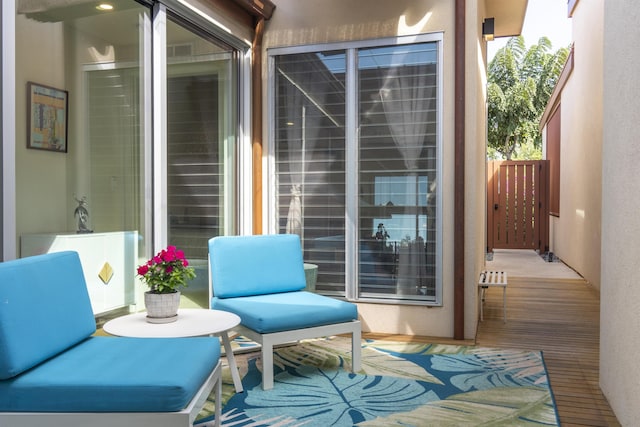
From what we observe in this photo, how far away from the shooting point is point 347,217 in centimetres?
465

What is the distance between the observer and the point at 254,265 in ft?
12.6

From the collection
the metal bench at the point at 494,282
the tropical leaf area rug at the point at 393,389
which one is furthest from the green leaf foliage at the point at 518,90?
the tropical leaf area rug at the point at 393,389

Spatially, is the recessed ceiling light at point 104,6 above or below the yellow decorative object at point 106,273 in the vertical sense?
above

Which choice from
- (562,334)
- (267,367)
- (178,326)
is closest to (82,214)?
(178,326)

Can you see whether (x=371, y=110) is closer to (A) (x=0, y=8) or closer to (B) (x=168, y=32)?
(B) (x=168, y=32)

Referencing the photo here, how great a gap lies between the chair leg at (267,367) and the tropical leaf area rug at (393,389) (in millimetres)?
43

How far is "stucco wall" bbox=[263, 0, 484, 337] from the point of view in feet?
14.3

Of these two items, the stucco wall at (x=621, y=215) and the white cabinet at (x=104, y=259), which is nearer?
→ the stucco wall at (x=621, y=215)

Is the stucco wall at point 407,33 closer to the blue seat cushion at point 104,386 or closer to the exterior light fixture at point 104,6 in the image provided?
the exterior light fixture at point 104,6

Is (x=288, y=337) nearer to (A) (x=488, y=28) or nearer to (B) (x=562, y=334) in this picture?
(B) (x=562, y=334)

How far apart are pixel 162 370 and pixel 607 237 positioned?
2.44 meters

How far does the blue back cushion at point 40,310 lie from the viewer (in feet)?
6.04

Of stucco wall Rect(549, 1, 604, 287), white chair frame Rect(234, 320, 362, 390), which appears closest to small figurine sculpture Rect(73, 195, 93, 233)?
white chair frame Rect(234, 320, 362, 390)

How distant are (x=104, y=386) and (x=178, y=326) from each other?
0.88m
